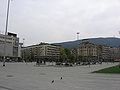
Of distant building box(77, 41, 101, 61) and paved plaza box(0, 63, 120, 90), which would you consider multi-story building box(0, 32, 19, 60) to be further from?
paved plaza box(0, 63, 120, 90)

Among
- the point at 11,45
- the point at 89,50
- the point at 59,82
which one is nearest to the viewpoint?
the point at 59,82

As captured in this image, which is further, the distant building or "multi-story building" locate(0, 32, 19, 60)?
the distant building

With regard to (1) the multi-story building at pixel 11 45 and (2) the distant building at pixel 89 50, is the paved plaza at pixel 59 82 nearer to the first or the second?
(1) the multi-story building at pixel 11 45

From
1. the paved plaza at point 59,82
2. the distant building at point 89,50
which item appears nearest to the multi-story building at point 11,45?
the distant building at point 89,50

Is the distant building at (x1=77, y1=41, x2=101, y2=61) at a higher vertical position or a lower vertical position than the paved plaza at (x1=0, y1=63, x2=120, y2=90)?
higher

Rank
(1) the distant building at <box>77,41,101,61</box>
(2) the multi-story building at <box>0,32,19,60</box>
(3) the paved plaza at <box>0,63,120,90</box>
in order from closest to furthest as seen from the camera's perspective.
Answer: (3) the paved plaza at <box>0,63,120,90</box>, (2) the multi-story building at <box>0,32,19,60</box>, (1) the distant building at <box>77,41,101,61</box>

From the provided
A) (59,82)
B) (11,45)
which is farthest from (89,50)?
(59,82)

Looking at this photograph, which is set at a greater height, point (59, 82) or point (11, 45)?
point (11, 45)

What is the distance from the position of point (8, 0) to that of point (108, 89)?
45.7 m

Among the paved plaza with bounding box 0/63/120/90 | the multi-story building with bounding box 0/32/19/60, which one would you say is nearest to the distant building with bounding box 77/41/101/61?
the multi-story building with bounding box 0/32/19/60

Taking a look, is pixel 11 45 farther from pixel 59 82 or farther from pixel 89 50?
pixel 59 82

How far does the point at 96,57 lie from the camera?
195 meters

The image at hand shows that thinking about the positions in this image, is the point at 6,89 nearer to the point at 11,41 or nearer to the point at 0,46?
the point at 0,46

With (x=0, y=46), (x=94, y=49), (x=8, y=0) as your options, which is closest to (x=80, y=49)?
(x=94, y=49)
